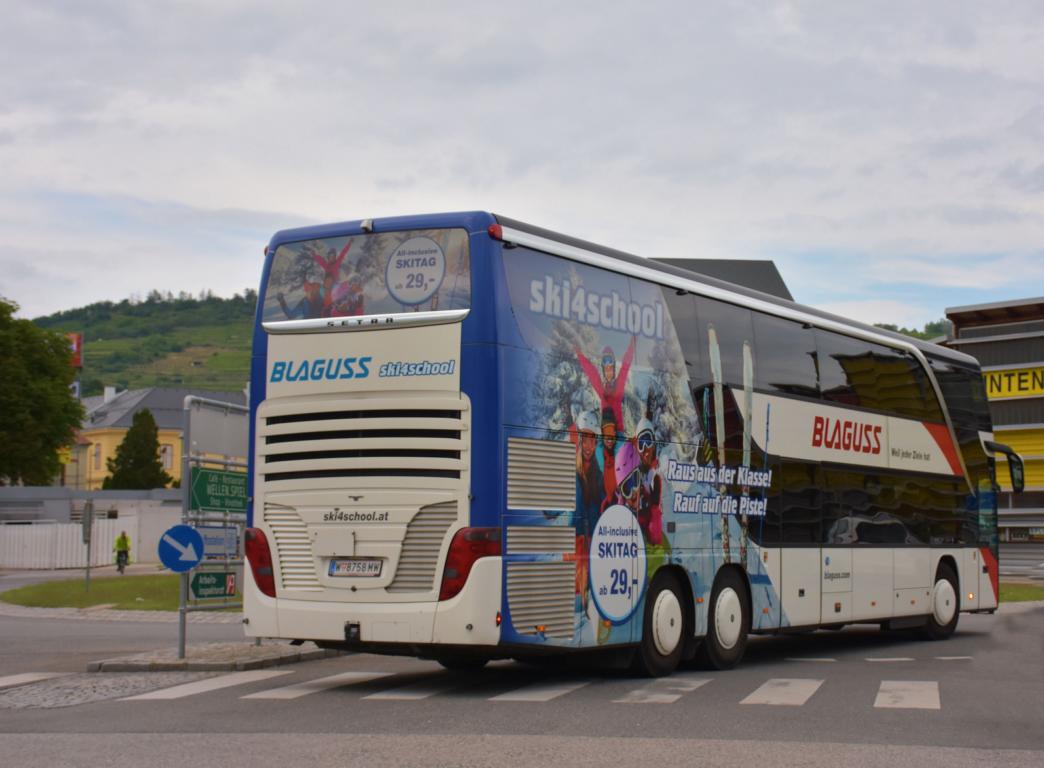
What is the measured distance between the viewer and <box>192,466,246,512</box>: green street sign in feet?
56.2

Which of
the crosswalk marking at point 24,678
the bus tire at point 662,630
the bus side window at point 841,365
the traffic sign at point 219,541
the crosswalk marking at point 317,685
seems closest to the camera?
the crosswalk marking at point 317,685

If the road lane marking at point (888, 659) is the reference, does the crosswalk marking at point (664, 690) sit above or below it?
above

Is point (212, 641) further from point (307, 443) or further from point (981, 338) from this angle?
point (981, 338)

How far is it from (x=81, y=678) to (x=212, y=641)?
4.78m

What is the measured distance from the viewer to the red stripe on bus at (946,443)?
70.6 ft

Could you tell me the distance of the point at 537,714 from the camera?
1162cm

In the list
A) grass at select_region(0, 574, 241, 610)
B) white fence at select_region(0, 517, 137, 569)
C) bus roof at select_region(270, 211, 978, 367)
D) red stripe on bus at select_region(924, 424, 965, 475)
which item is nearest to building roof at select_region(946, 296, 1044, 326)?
grass at select_region(0, 574, 241, 610)

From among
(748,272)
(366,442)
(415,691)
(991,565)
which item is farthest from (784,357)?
(748,272)

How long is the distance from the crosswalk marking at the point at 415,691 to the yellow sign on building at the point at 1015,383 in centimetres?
4087

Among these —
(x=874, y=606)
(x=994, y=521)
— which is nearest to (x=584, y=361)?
(x=874, y=606)

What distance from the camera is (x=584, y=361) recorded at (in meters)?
13.9

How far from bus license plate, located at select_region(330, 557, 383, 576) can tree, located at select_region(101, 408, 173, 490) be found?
92.1 m

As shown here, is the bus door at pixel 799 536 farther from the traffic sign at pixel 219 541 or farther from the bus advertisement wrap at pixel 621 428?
the traffic sign at pixel 219 541

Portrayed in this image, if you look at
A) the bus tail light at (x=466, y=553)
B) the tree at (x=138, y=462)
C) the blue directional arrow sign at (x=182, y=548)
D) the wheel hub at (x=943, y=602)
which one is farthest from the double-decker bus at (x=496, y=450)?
the tree at (x=138, y=462)
